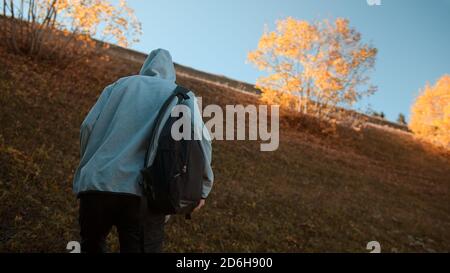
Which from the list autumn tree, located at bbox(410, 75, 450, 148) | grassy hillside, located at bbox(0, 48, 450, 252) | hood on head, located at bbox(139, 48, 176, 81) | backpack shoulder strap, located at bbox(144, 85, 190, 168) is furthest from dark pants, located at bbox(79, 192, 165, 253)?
autumn tree, located at bbox(410, 75, 450, 148)

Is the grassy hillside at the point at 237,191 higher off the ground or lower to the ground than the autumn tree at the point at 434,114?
lower

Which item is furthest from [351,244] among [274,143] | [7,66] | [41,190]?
[7,66]

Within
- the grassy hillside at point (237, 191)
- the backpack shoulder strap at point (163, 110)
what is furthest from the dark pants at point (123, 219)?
the grassy hillside at point (237, 191)

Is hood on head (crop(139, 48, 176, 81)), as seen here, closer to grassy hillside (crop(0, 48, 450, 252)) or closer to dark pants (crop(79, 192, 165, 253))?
dark pants (crop(79, 192, 165, 253))

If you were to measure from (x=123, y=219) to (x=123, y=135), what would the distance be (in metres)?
0.57

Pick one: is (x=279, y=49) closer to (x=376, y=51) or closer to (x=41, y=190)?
(x=376, y=51)

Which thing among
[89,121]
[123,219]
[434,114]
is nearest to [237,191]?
[89,121]

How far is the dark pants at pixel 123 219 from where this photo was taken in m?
2.68

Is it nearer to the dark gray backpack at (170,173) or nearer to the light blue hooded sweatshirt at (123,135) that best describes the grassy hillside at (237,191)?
the light blue hooded sweatshirt at (123,135)

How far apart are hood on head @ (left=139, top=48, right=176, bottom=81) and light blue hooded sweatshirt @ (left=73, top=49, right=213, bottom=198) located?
0.19 meters

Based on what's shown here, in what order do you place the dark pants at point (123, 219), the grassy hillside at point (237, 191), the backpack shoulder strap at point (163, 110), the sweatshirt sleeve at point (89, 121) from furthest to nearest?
1. the grassy hillside at point (237, 191)
2. the sweatshirt sleeve at point (89, 121)
3. the backpack shoulder strap at point (163, 110)
4. the dark pants at point (123, 219)

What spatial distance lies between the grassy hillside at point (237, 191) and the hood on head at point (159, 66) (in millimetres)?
3349

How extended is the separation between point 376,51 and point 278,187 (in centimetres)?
1564
